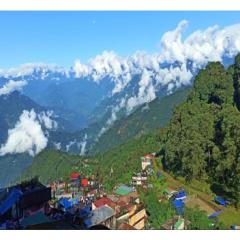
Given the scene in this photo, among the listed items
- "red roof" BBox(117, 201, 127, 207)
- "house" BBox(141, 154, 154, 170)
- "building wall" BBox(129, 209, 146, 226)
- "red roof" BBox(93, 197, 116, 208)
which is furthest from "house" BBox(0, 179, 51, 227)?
"house" BBox(141, 154, 154, 170)

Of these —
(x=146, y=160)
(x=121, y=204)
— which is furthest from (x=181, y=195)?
(x=146, y=160)

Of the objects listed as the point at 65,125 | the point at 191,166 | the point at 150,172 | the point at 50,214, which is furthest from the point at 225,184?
the point at 65,125

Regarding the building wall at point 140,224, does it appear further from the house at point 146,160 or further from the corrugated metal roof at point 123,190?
the house at point 146,160

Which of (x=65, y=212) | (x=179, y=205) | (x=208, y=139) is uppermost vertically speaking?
(x=208, y=139)

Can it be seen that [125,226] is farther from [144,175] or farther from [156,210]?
[144,175]

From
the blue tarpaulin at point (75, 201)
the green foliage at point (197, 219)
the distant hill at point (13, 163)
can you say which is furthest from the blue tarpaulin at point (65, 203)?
the distant hill at point (13, 163)

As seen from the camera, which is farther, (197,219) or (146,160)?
(146,160)

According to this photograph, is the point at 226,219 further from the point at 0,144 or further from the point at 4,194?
the point at 0,144
